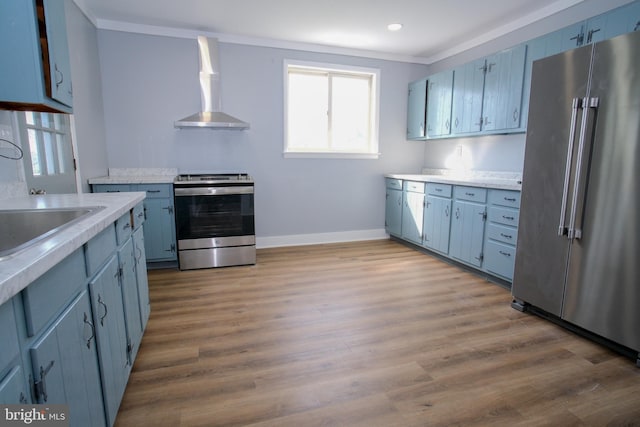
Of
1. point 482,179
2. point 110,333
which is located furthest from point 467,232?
point 110,333

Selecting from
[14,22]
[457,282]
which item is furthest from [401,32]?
[14,22]

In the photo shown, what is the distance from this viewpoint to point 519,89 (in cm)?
311

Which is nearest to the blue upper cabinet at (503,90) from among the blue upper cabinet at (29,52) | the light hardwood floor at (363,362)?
the light hardwood floor at (363,362)

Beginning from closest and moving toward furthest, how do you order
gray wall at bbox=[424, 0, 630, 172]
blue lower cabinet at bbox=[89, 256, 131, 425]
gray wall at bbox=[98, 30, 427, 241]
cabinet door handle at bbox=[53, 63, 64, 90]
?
blue lower cabinet at bbox=[89, 256, 131, 425] → cabinet door handle at bbox=[53, 63, 64, 90] → gray wall at bbox=[424, 0, 630, 172] → gray wall at bbox=[98, 30, 427, 241]

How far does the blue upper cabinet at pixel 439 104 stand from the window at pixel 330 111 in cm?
73

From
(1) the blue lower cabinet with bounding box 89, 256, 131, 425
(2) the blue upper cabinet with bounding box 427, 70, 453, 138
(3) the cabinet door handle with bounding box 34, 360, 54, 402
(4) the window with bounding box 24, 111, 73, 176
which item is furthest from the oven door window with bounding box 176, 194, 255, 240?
(3) the cabinet door handle with bounding box 34, 360, 54, 402

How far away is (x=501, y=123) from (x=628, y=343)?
2.17m

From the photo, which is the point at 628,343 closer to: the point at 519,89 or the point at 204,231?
the point at 519,89

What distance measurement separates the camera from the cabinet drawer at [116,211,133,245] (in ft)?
5.16

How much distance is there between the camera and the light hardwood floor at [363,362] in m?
A: 1.54

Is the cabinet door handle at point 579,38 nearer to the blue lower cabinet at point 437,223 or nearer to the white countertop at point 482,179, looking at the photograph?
the white countertop at point 482,179

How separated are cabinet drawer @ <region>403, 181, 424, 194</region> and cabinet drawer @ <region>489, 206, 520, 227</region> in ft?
3.46

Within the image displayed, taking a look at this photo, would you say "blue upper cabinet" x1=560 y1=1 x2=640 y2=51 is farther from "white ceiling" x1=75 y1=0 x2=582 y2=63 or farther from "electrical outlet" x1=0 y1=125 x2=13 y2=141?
"electrical outlet" x1=0 y1=125 x2=13 y2=141

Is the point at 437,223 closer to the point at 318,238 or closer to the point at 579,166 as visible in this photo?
the point at 318,238
